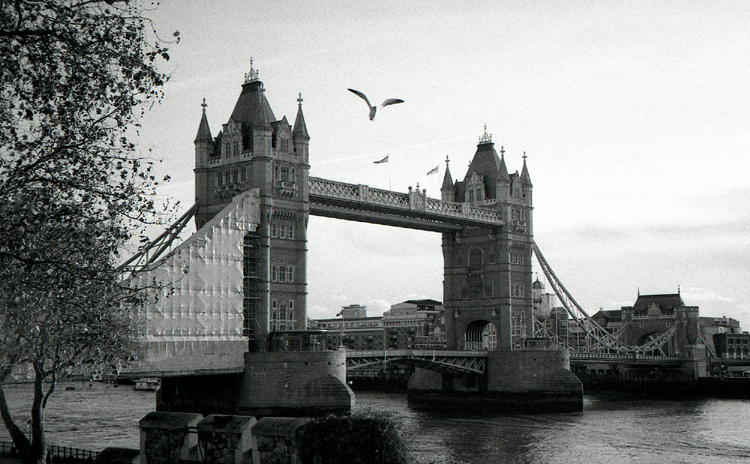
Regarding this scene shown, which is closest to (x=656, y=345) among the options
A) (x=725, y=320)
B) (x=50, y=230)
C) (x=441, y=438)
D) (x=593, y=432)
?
(x=725, y=320)

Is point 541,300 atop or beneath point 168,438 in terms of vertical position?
atop

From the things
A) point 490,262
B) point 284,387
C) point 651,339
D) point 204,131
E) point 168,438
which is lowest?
point 168,438

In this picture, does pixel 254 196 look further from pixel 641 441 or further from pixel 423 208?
pixel 641 441

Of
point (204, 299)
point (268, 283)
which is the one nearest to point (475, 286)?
point (268, 283)

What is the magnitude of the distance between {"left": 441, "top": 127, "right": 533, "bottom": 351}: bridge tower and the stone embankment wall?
6288 cm

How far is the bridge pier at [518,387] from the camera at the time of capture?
8588 cm

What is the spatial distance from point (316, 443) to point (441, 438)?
31.4 meters

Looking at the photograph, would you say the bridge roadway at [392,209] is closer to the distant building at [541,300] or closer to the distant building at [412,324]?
the distant building at [541,300]

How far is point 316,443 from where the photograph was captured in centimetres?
3100

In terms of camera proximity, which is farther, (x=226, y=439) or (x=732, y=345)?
(x=732, y=345)

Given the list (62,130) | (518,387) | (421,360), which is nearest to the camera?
(62,130)

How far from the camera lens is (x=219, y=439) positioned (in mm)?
34188

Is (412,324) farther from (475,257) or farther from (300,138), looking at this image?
(300,138)

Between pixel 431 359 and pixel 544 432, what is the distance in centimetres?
1909
